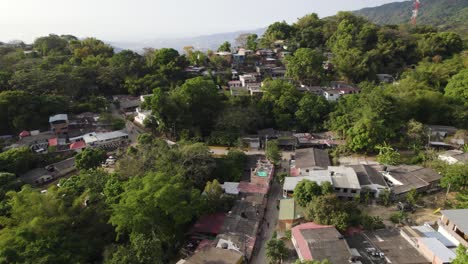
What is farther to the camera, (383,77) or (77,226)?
(383,77)

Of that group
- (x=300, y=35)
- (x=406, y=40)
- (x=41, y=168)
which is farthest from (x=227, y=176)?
(x=406, y=40)

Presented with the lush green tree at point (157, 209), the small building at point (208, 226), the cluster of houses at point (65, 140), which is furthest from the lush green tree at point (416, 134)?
the cluster of houses at point (65, 140)

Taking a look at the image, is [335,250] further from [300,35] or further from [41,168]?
[300,35]

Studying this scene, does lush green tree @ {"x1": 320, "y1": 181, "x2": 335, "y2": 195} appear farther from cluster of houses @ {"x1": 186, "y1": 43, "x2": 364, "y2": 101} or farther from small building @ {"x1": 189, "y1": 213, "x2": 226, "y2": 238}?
cluster of houses @ {"x1": 186, "y1": 43, "x2": 364, "y2": 101}

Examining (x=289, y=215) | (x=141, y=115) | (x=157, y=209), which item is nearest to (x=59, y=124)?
(x=141, y=115)

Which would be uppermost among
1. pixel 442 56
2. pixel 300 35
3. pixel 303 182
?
pixel 300 35

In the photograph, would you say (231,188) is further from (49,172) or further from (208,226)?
(49,172)
